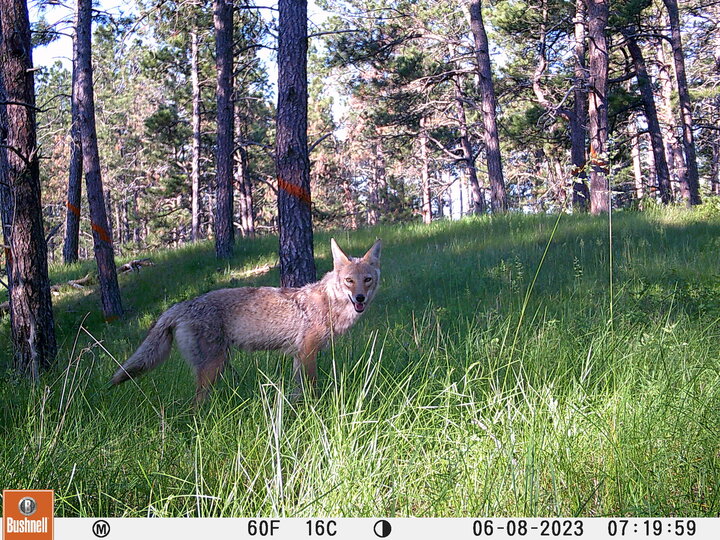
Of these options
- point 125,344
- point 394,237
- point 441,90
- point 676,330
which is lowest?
point 125,344

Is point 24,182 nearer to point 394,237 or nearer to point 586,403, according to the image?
point 586,403

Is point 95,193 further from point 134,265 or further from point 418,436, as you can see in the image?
point 418,436

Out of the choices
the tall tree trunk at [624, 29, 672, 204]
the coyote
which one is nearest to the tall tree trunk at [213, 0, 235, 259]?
the coyote

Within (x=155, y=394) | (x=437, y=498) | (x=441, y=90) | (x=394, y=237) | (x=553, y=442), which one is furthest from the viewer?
(x=441, y=90)

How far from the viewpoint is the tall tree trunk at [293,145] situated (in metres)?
8.41

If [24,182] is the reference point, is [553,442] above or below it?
below

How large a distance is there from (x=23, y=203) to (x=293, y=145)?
11.6 ft

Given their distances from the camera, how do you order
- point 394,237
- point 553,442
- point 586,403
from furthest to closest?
point 394,237 < point 586,403 < point 553,442

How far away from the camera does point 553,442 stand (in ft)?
10.0

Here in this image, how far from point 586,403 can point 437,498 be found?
133 centimetres

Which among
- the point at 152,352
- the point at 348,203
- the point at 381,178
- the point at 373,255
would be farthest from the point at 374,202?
the point at 152,352

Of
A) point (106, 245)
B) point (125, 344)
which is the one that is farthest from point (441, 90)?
point (125, 344)

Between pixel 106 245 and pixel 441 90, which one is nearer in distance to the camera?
pixel 106 245

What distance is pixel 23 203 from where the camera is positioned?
285 inches
